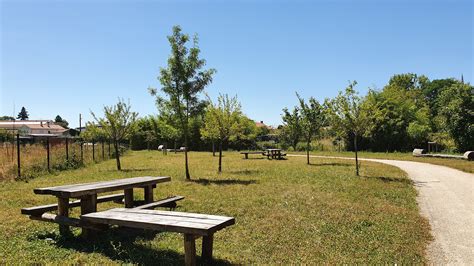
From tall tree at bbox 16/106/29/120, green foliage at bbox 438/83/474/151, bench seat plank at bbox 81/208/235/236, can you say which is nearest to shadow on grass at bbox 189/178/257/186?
bench seat plank at bbox 81/208/235/236

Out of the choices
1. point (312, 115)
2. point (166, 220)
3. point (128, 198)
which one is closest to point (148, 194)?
point (128, 198)

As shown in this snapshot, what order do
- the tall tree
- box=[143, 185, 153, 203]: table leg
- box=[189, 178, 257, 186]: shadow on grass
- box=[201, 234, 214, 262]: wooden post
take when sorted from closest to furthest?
1. box=[201, 234, 214, 262]: wooden post
2. box=[143, 185, 153, 203]: table leg
3. box=[189, 178, 257, 186]: shadow on grass
4. the tall tree

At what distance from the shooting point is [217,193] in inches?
389

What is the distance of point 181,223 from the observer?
14.2ft

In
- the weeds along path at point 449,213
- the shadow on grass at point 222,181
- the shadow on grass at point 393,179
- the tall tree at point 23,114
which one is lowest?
the weeds along path at point 449,213

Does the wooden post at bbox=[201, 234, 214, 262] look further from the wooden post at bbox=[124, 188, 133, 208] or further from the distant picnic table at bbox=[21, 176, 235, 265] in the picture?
Result: the wooden post at bbox=[124, 188, 133, 208]

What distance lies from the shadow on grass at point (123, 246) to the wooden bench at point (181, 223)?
0.37m

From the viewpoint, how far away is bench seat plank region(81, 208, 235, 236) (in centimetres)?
412

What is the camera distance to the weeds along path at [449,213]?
5090 millimetres

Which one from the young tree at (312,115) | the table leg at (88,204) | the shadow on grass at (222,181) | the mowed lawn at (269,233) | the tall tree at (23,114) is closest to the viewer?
the mowed lawn at (269,233)

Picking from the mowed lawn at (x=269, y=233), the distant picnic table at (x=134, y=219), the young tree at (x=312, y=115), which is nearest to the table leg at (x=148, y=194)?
the distant picnic table at (x=134, y=219)

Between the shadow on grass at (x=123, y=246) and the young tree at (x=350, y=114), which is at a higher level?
the young tree at (x=350, y=114)

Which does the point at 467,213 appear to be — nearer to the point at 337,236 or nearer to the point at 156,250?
the point at 337,236

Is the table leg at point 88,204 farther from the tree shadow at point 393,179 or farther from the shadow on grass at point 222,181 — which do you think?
the tree shadow at point 393,179
